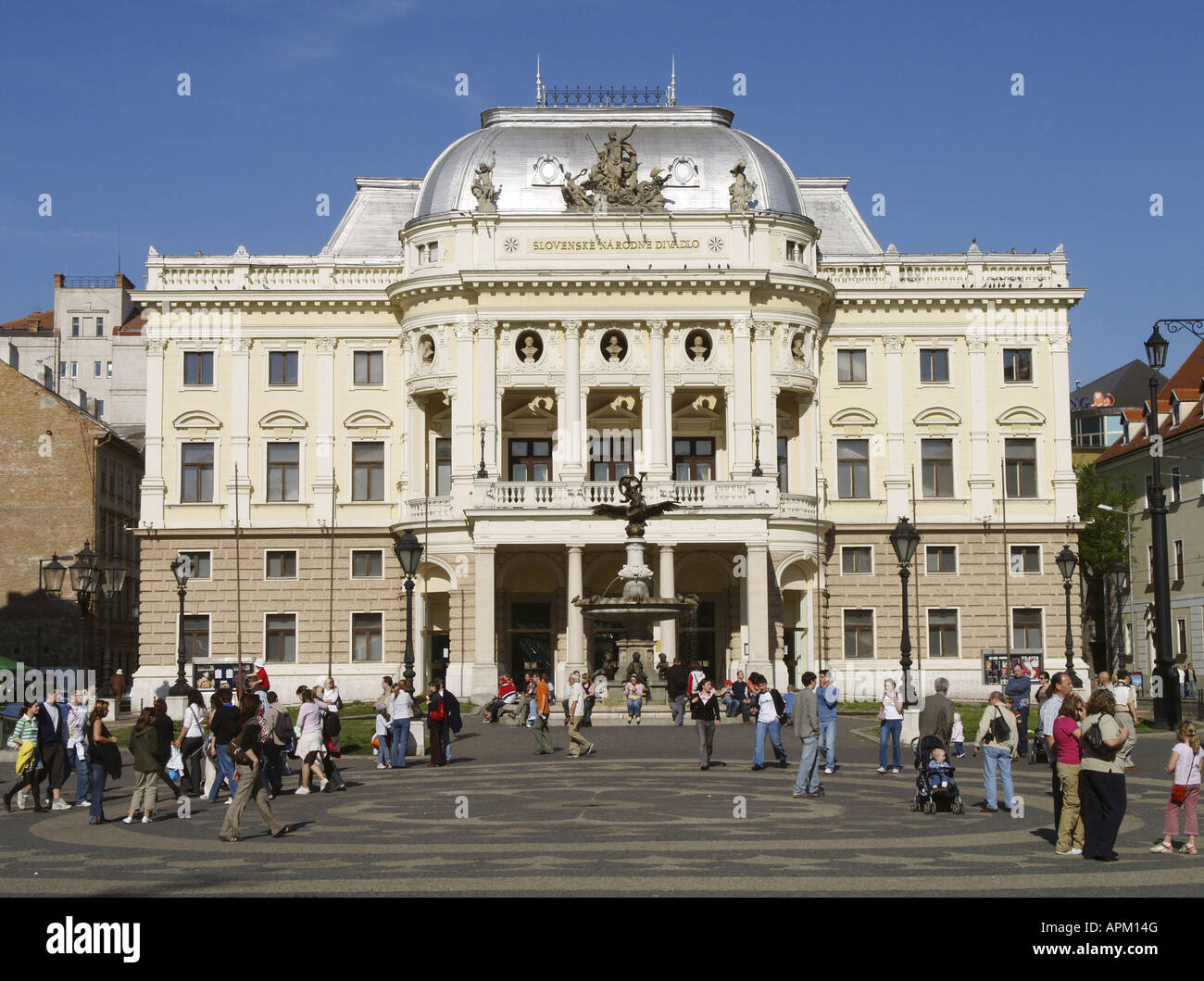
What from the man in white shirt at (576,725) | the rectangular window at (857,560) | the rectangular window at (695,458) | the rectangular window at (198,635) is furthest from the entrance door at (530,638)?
the man in white shirt at (576,725)

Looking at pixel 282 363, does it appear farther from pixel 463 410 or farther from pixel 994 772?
pixel 994 772

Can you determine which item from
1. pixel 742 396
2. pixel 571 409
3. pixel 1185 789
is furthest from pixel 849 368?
pixel 1185 789

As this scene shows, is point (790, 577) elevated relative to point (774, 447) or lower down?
lower down

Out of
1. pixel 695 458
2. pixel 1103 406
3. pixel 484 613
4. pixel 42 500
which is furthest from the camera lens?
pixel 1103 406

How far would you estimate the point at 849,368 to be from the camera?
68.9 meters

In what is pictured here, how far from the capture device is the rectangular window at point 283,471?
68250 mm

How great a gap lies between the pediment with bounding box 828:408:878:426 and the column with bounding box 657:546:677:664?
10931mm

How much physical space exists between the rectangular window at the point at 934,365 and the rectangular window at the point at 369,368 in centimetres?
2199

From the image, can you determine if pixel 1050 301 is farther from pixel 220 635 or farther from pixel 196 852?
pixel 196 852

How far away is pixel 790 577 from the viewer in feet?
216

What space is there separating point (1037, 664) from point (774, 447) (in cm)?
1290

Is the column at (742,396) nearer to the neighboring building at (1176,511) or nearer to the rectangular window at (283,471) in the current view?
Result: the neighboring building at (1176,511)

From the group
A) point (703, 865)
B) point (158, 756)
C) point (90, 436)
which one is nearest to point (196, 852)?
point (158, 756)

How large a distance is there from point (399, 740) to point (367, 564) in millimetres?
32244
